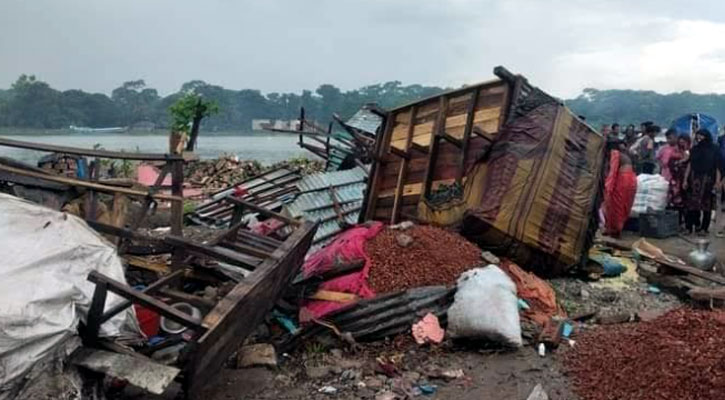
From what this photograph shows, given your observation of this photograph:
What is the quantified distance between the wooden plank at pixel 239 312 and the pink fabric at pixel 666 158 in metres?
7.88

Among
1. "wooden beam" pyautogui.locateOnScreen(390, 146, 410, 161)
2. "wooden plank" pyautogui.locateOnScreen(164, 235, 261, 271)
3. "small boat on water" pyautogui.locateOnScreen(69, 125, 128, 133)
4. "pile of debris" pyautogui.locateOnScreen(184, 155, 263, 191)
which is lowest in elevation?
"small boat on water" pyautogui.locateOnScreen(69, 125, 128, 133)

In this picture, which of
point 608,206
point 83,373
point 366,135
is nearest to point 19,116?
point 366,135

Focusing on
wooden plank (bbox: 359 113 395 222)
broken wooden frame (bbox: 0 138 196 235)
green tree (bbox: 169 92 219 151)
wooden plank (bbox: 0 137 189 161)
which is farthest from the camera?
green tree (bbox: 169 92 219 151)

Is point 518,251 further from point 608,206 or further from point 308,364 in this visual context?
point 608,206

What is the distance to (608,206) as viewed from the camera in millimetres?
9547

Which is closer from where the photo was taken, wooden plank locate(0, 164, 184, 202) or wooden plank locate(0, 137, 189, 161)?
wooden plank locate(0, 164, 184, 202)

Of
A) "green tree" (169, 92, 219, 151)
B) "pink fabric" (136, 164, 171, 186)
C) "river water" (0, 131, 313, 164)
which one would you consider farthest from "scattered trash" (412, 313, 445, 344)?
"river water" (0, 131, 313, 164)

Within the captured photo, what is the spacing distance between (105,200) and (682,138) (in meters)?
9.31

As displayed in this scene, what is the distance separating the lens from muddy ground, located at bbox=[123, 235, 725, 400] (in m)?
4.04

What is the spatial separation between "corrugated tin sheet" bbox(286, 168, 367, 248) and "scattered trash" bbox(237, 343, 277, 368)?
165 inches

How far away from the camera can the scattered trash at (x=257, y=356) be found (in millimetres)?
4438

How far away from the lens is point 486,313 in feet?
14.7

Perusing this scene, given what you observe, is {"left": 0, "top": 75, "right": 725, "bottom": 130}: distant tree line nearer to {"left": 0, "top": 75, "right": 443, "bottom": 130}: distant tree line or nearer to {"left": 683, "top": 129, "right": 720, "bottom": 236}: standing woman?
{"left": 0, "top": 75, "right": 443, "bottom": 130}: distant tree line

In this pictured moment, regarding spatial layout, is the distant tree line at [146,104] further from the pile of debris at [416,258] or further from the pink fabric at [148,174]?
→ the pile of debris at [416,258]
